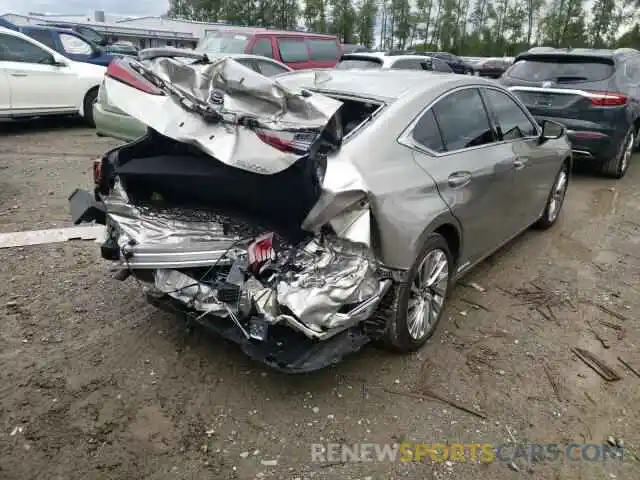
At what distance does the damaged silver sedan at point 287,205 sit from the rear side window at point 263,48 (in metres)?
7.94

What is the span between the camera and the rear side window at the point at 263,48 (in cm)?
1097

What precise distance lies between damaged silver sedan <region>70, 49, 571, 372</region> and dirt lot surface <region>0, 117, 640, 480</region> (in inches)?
13.1

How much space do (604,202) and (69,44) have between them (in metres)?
10.9

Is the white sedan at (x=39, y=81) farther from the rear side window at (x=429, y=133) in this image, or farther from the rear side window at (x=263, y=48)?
the rear side window at (x=429, y=133)

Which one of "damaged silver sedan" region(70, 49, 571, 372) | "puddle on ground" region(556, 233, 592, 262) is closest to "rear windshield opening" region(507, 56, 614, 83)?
"puddle on ground" region(556, 233, 592, 262)

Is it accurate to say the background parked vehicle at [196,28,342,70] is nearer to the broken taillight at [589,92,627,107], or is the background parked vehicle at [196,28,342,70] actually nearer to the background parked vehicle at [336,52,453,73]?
the background parked vehicle at [336,52,453,73]

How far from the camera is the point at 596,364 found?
11.4 feet

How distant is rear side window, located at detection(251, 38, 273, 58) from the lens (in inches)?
432

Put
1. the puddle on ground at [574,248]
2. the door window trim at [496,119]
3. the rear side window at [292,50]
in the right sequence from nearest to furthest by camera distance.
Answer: the door window trim at [496,119] → the puddle on ground at [574,248] → the rear side window at [292,50]

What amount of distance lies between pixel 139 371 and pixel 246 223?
41.5 inches

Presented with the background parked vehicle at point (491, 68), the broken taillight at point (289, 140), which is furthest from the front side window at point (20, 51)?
the background parked vehicle at point (491, 68)

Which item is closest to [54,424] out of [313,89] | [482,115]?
[313,89]

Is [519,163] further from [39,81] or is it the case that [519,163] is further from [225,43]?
[39,81]

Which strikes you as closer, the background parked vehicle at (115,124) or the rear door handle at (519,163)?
the rear door handle at (519,163)
